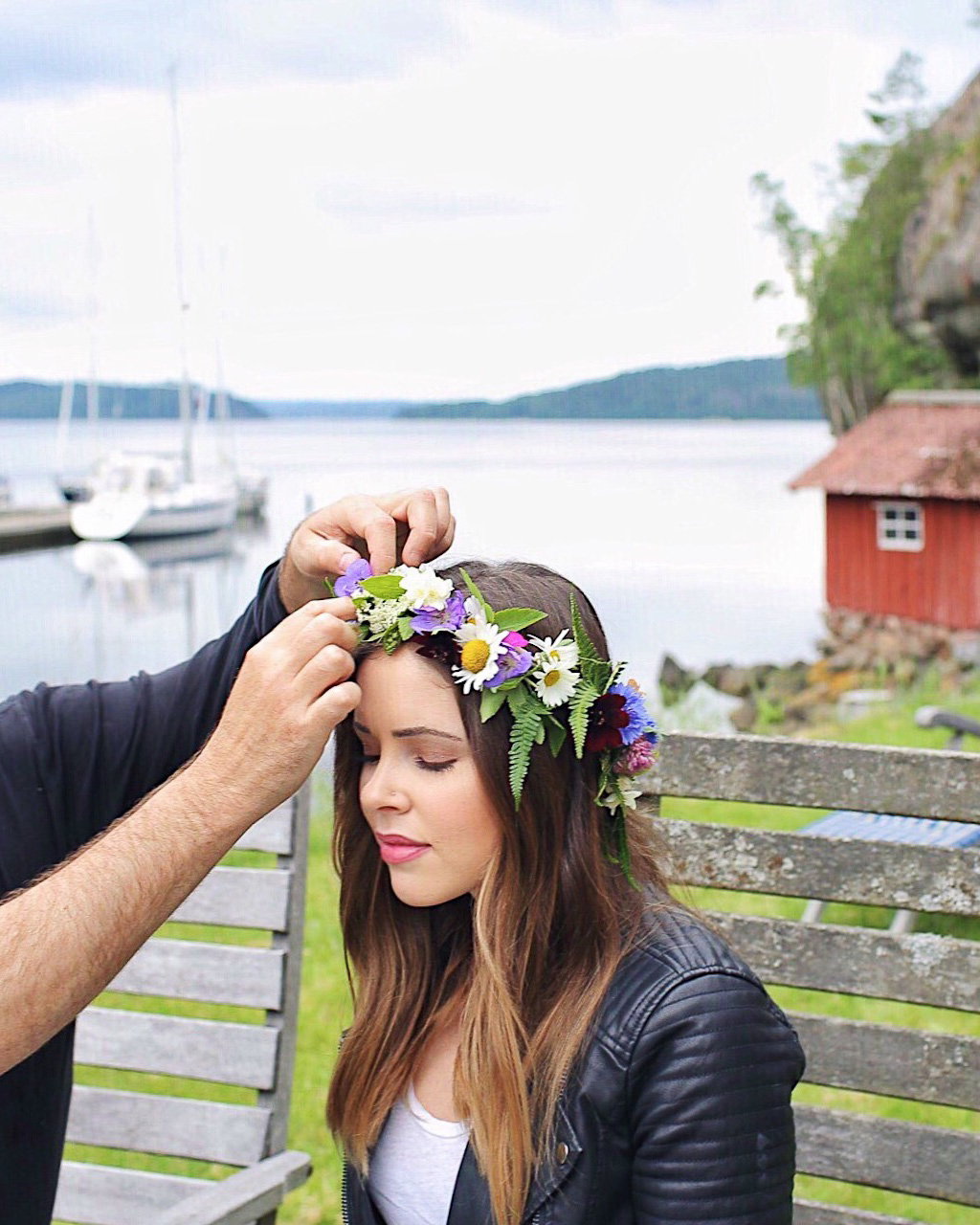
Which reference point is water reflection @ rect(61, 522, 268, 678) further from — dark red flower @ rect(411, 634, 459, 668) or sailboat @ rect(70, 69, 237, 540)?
dark red flower @ rect(411, 634, 459, 668)

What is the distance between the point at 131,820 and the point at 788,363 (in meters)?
32.2

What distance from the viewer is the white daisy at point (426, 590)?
1.60m

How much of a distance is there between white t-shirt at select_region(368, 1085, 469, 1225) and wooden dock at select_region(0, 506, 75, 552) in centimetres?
4278

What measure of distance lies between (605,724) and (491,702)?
0.15 metres

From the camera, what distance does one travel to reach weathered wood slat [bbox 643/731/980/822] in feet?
6.56

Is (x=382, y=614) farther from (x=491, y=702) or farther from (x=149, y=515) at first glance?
(x=149, y=515)

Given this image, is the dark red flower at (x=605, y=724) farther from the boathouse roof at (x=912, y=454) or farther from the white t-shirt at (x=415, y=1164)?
the boathouse roof at (x=912, y=454)

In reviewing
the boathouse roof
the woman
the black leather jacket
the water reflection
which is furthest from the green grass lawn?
the water reflection

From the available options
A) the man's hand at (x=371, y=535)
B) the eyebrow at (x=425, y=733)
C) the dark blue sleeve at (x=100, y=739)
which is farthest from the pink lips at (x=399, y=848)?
the dark blue sleeve at (x=100, y=739)

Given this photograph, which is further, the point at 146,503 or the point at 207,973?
the point at 146,503

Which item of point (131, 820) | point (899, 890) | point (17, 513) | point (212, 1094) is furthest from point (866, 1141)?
point (17, 513)

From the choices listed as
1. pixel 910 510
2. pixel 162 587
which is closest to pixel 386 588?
pixel 910 510

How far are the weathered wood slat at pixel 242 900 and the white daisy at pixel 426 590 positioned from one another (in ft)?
3.21

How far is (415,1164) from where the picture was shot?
1719mm
